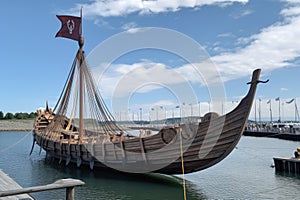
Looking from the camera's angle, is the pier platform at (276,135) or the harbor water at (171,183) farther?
the pier platform at (276,135)

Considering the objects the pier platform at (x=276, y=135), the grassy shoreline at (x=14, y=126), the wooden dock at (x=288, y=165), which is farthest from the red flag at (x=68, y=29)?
the grassy shoreline at (x=14, y=126)

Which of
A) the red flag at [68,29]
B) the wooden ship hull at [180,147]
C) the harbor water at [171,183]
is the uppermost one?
the red flag at [68,29]

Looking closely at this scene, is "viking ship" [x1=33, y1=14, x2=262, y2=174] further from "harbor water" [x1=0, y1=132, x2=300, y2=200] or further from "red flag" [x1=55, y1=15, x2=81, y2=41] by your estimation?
"red flag" [x1=55, y1=15, x2=81, y2=41]

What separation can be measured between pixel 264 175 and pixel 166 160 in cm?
755

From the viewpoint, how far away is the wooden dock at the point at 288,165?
693 inches

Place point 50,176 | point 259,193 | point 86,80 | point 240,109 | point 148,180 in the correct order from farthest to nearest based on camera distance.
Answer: point 86,80, point 50,176, point 148,180, point 259,193, point 240,109

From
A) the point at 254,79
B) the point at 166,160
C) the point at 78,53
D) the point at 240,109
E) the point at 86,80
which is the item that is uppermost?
the point at 78,53

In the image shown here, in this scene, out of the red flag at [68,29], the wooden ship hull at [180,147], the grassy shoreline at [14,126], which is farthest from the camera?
the grassy shoreline at [14,126]

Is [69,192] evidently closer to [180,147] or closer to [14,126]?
[180,147]

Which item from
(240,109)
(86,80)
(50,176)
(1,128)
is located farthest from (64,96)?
(1,128)

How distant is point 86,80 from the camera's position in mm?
20312

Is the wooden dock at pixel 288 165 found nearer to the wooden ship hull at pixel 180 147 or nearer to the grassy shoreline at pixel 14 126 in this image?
the wooden ship hull at pixel 180 147

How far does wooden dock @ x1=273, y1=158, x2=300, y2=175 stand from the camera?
17.6m

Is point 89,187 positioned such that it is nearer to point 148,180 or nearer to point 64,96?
point 148,180
